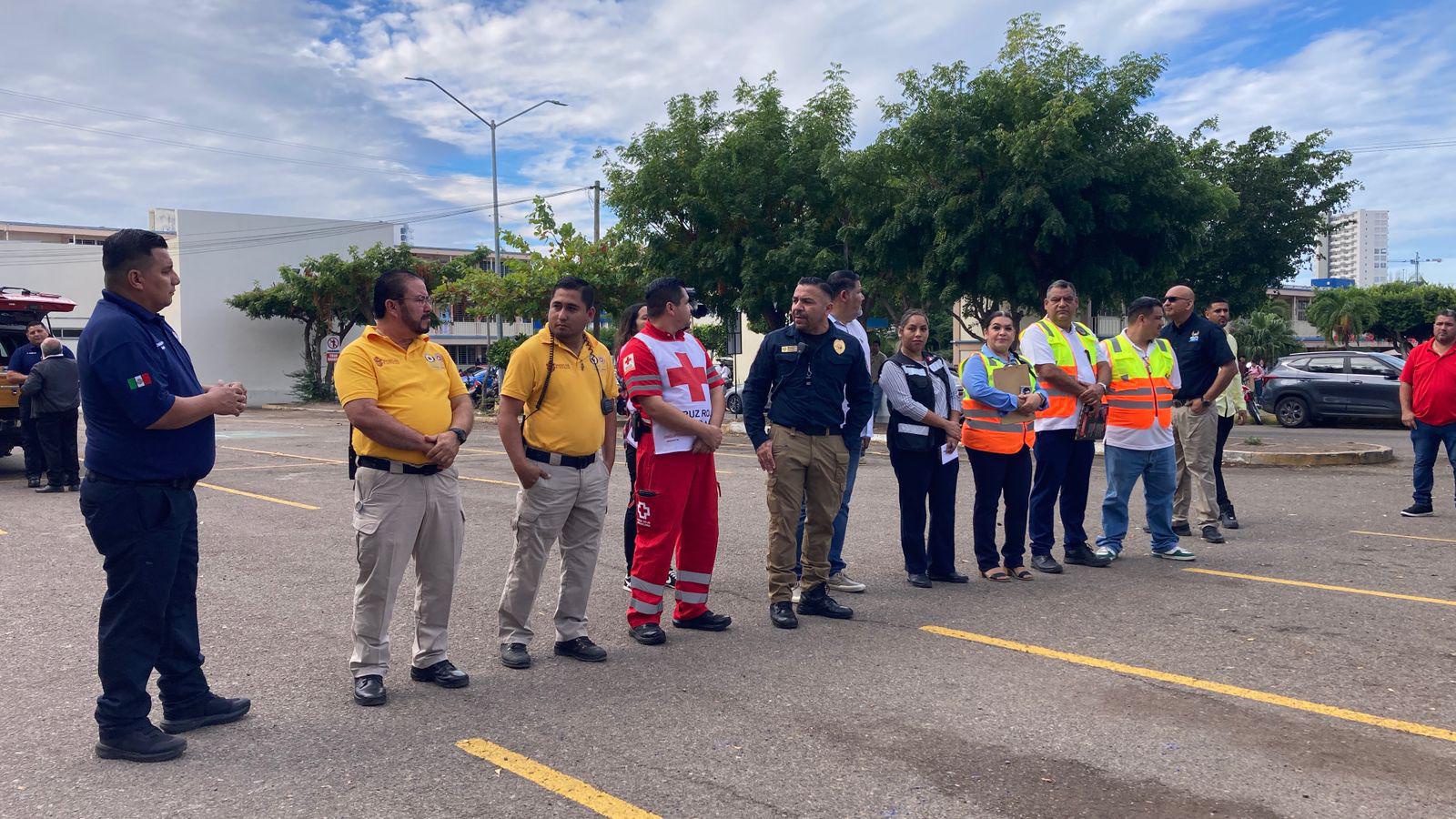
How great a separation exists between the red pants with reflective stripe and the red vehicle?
37.8ft

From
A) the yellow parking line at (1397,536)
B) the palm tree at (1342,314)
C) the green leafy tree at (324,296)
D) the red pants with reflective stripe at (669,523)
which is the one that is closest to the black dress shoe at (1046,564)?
the red pants with reflective stripe at (669,523)

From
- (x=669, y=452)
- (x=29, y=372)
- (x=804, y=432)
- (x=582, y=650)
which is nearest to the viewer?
(x=582, y=650)

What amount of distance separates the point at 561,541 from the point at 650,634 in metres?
0.71

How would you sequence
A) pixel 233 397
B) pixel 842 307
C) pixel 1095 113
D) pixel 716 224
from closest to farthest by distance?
pixel 233 397
pixel 842 307
pixel 1095 113
pixel 716 224

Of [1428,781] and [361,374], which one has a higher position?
[361,374]

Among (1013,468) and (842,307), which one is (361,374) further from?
(1013,468)

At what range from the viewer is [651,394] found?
548 cm

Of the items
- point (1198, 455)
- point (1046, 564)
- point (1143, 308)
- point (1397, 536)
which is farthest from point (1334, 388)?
point (1046, 564)

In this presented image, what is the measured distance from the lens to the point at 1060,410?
24.1 feet

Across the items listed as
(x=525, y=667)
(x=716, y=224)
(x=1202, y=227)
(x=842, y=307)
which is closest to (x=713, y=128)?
(x=716, y=224)

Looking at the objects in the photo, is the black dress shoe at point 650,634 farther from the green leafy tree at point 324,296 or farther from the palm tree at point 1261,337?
the palm tree at point 1261,337

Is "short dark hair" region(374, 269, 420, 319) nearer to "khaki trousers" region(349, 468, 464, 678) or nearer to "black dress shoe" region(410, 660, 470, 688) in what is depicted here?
"khaki trousers" region(349, 468, 464, 678)

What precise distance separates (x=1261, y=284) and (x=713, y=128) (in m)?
15.7

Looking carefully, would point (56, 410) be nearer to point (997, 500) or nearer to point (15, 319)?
point (15, 319)
